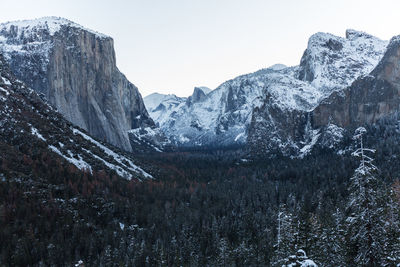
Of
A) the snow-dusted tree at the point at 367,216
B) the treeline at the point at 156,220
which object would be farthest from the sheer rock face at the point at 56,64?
the snow-dusted tree at the point at 367,216

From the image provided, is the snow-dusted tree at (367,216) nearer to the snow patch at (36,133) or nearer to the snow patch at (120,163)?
the snow patch at (36,133)

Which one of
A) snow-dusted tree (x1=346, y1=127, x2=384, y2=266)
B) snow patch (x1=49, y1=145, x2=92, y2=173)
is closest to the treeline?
snow-dusted tree (x1=346, y1=127, x2=384, y2=266)

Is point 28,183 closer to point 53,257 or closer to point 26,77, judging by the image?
point 53,257

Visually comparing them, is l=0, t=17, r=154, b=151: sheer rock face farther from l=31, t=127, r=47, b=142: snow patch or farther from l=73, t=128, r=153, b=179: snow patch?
l=31, t=127, r=47, b=142: snow patch

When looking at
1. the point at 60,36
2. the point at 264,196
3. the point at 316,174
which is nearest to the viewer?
the point at 264,196

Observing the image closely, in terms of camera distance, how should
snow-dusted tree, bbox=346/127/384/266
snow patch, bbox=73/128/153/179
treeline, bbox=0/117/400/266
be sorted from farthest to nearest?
snow patch, bbox=73/128/153/179, treeline, bbox=0/117/400/266, snow-dusted tree, bbox=346/127/384/266

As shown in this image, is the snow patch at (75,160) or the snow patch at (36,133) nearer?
the snow patch at (75,160)

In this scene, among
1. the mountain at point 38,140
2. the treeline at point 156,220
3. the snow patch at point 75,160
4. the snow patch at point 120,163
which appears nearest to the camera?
the treeline at point 156,220

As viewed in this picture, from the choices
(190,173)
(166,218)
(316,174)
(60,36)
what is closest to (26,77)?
(60,36)
